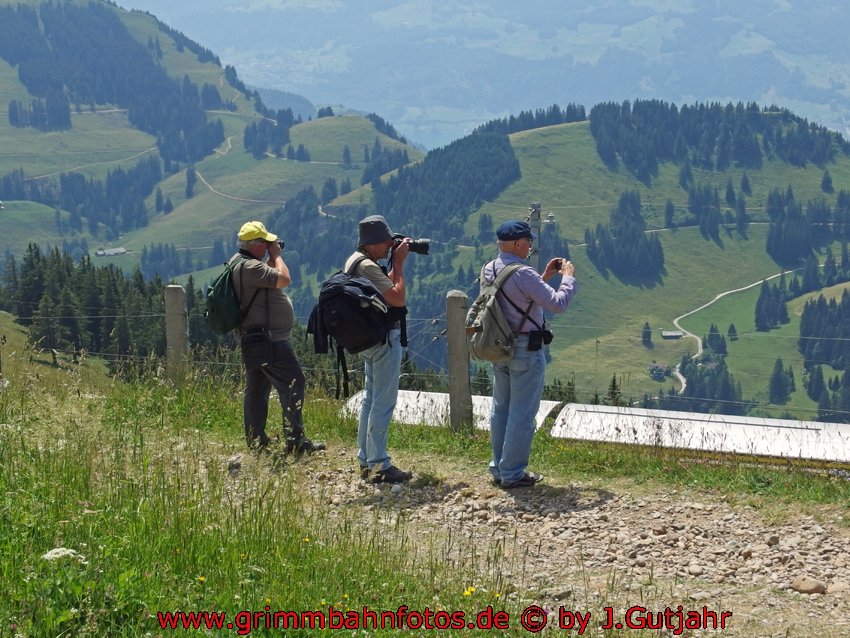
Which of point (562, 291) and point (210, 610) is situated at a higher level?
point (562, 291)

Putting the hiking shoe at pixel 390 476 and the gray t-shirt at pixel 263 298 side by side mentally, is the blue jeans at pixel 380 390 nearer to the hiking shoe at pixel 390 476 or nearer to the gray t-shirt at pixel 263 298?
the hiking shoe at pixel 390 476

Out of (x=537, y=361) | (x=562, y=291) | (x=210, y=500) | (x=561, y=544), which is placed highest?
(x=562, y=291)

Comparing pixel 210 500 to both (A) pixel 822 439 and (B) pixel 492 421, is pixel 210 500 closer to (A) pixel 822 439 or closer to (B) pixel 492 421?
(B) pixel 492 421

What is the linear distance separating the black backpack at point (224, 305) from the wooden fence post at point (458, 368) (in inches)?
99.7

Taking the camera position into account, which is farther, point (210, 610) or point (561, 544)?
point (561, 544)

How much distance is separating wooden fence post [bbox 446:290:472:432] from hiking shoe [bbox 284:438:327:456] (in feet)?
5.61

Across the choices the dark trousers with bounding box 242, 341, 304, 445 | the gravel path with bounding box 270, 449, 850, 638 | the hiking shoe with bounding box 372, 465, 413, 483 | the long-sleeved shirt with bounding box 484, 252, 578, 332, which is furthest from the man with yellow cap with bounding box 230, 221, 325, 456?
the long-sleeved shirt with bounding box 484, 252, 578, 332

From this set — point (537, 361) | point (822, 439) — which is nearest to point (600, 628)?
point (537, 361)

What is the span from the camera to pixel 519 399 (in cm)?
899

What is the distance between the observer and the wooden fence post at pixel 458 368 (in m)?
11.2

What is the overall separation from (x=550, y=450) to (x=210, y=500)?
464 cm

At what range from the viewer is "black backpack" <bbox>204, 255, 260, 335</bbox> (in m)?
9.36

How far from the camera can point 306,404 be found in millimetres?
11625

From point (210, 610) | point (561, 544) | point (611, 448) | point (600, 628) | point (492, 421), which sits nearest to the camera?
point (210, 610)
